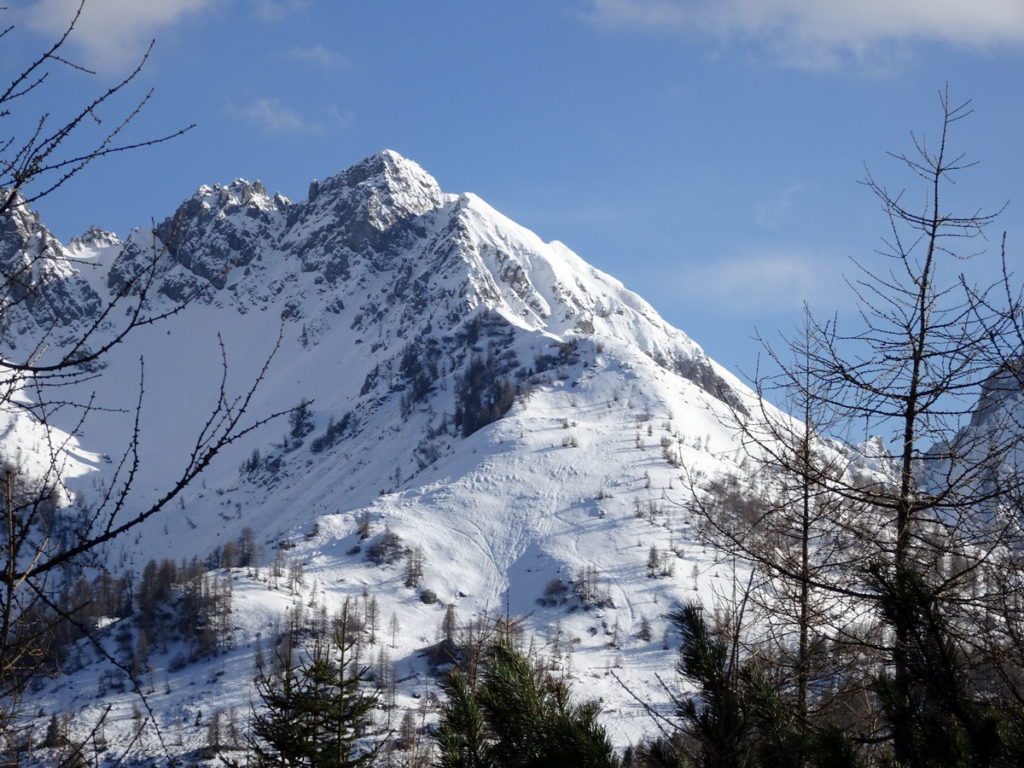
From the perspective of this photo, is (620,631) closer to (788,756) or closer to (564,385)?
(564,385)

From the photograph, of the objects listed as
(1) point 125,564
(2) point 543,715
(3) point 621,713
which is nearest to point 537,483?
(3) point 621,713

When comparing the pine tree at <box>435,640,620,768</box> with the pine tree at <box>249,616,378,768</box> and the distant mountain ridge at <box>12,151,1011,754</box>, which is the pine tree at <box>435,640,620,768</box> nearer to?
the pine tree at <box>249,616,378,768</box>

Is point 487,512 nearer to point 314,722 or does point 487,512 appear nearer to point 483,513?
point 483,513

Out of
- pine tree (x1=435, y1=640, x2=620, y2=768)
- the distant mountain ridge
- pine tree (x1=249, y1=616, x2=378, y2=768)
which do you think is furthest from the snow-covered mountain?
pine tree (x1=435, y1=640, x2=620, y2=768)

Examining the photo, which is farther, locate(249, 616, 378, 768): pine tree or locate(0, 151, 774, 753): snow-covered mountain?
locate(0, 151, 774, 753): snow-covered mountain

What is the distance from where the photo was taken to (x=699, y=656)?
3.75 metres

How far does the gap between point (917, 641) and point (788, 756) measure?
0.71 meters

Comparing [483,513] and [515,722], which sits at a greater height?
[483,513]

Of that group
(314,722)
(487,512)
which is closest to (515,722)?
(314,722)

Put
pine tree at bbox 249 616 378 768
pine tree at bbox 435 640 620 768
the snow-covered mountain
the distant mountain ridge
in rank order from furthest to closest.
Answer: the distant mountain ridge, the snow-covered mountain, pine tree at bbox 249 616 378 768, pine tree at bbox 435 640 620 768

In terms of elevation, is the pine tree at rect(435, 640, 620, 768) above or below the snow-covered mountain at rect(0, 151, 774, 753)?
below

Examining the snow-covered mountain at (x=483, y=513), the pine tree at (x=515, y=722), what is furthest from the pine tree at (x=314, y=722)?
the snow-covered mountain at (x=483, y=513)

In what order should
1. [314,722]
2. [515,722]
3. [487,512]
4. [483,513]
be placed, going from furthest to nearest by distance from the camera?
1. [487,512]
2. [483,513]
3. [314,722]
4. [515,722]

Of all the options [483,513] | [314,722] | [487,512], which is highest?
[487,512]
